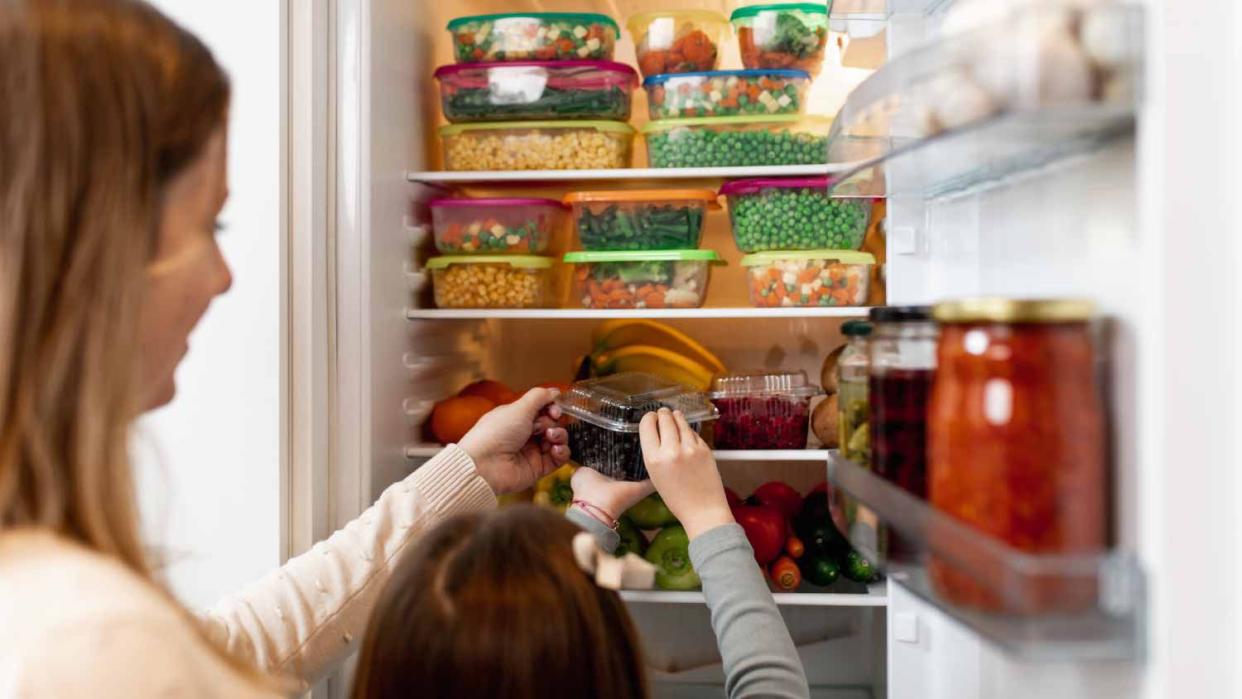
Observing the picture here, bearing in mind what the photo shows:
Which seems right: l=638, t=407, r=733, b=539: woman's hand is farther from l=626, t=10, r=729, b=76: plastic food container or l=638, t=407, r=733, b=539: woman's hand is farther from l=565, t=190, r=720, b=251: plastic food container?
l=626, t=10, r=729, b=76: plastic food container

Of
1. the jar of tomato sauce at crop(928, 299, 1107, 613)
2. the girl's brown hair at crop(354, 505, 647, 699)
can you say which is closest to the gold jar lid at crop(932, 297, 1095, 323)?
the jar of tomato sauce at crop(928, 299, 1107, 613)

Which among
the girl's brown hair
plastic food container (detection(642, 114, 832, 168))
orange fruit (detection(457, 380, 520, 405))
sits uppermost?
plastic food container (detection(642, 114, 832, 168))

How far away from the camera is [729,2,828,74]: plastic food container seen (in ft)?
5.54

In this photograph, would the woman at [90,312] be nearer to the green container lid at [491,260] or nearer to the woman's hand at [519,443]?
the woman's hand at [519,443]

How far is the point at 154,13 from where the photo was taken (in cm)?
77

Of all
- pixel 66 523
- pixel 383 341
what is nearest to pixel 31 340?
pixel 66 523

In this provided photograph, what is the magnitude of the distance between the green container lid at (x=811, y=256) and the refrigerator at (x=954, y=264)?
0.27 ft

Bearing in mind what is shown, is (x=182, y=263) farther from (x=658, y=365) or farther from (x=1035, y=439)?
(x=658, y=365)

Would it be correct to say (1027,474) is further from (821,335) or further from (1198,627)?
(821,335)

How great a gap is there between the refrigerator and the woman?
1.65ft

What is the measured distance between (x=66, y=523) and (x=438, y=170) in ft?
4.19

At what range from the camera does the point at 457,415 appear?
1.78 metres

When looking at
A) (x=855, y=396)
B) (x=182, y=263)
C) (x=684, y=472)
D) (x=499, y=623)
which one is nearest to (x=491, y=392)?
(x=684, y=472)

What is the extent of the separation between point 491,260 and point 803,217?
1.54 ft
